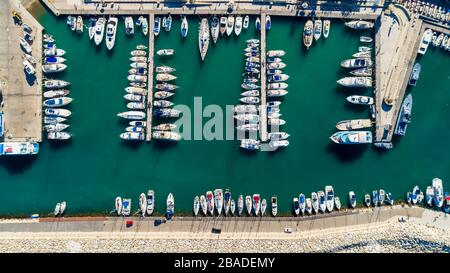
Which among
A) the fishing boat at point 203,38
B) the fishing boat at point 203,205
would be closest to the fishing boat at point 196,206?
the fishing boat at point 203,205

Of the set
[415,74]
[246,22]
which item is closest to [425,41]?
[415,74]

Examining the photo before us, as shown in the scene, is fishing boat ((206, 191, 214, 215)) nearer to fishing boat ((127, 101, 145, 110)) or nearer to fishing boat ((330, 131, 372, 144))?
fishing boat ((127, 101, 145, 110))

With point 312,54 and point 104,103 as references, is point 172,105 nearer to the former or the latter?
point 104,103

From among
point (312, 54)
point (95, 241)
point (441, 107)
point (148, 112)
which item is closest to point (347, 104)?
point (312, 54)

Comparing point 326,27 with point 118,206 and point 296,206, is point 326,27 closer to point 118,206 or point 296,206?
point 296,206

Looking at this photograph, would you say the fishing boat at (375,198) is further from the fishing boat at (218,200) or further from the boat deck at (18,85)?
the boat deck at (18,85)

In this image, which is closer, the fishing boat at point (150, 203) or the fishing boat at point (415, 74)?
the fishing boat at point (150, 203)

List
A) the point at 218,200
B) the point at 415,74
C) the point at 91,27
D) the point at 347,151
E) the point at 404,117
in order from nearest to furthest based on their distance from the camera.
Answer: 1. the point at 218,200
2. the point at 404,117
3. the point at 415,74
4. the point at 347,151
5. the point at 91,27
